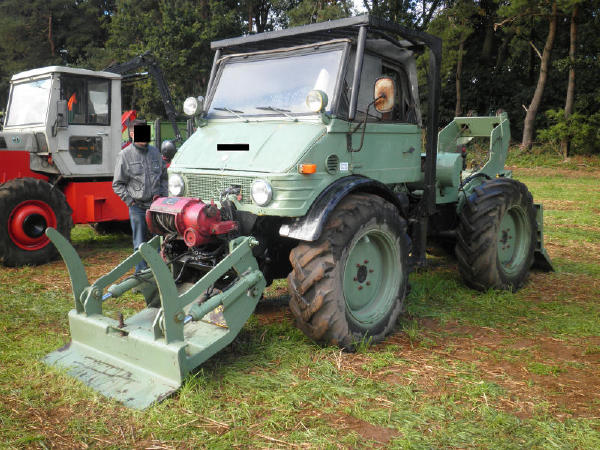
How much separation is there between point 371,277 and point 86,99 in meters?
5.91

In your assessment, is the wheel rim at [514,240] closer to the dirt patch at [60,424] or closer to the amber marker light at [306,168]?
the amber marker light at [306,168]

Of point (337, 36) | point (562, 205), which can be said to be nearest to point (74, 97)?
point (337, 36)

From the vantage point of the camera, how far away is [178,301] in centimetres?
359

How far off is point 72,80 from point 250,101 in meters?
4.52

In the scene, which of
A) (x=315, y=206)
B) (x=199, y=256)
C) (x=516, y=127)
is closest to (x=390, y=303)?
(x=315, y=206)

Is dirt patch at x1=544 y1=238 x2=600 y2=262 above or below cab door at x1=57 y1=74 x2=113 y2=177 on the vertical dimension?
below

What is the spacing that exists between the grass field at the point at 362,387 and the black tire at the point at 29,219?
192 cm

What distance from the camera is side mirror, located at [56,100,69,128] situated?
25.7 ft

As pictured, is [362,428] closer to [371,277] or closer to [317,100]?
[371,277]

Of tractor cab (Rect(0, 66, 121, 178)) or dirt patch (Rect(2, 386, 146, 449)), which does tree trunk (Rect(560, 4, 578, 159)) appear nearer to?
tractor cab (Rect(0, 66, 121, 178))

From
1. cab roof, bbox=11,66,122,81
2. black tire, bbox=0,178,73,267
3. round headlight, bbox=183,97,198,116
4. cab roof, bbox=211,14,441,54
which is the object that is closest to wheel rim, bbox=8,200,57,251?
black tire, bbox=0,178,73,267

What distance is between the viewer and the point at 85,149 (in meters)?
8.33

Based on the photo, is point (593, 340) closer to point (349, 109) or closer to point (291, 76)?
point (349, 109)

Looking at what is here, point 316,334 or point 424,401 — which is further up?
point 316,334
